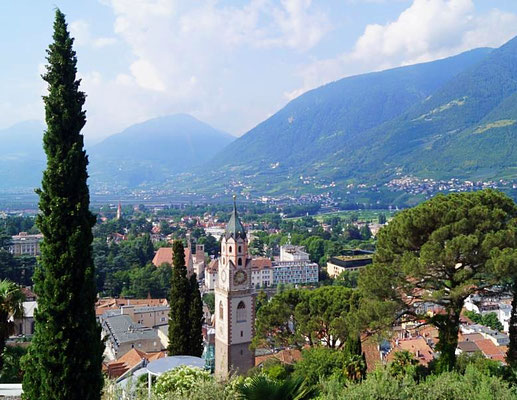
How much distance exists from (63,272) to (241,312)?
40.1ft

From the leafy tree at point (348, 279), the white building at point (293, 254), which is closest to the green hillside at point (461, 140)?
the white building at point (293, 254)

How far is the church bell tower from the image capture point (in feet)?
60.6

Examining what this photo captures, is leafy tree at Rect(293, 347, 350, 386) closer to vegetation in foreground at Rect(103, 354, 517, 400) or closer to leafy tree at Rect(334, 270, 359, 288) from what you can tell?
vegetation in foreground at Rect(103, 354, 517, 400)

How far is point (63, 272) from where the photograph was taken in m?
7.20

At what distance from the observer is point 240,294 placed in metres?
18.8

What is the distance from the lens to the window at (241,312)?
18719 mm

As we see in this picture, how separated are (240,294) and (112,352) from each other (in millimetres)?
10973

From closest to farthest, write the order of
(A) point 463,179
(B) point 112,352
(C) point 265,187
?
(B) point 112,352 < (A) point 463,179 < (C) point 265,187

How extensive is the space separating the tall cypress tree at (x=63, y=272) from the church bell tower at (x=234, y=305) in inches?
444

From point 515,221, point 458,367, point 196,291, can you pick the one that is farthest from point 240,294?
point 515,221

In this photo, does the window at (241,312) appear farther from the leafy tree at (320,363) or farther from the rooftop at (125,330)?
the rooftop at (125,330)

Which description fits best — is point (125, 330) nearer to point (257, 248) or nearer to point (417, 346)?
point (417, 346)

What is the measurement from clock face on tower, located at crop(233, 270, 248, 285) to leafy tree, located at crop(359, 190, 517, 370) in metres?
7.44

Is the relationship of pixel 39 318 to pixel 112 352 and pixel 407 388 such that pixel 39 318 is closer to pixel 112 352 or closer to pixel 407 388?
pixel 407 388
